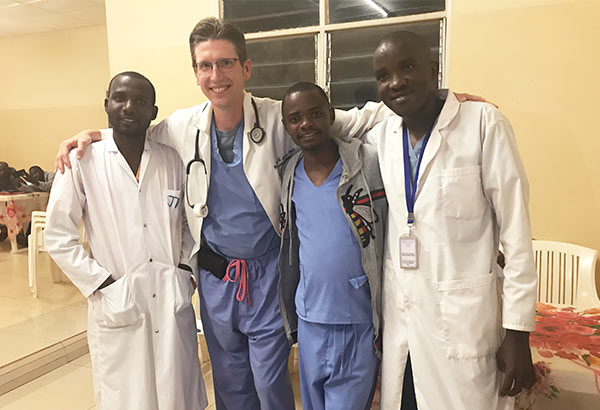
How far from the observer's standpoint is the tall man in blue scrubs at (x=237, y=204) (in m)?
1.57

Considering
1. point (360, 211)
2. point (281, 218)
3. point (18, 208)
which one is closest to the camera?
point (360, 211)

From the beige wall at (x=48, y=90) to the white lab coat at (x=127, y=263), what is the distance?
4.73 meters

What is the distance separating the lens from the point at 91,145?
5.46ft

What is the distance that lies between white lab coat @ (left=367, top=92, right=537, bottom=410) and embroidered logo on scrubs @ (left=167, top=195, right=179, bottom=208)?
0.85m

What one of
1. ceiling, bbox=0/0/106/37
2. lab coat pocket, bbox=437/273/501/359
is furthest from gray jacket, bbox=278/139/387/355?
ceiling, bbox=0/0/106/37

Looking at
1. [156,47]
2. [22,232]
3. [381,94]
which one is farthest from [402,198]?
[22,232]

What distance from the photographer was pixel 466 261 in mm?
1173

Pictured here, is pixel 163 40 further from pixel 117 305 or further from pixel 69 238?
pixel 117 305

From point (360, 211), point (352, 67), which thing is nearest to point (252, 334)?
point (360, 211)

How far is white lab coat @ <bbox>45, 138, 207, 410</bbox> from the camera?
1593mm

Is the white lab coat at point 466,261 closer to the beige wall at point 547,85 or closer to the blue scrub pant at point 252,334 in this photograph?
the blue scrub pant at point 252,334

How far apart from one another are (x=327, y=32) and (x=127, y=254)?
1882 millimetres

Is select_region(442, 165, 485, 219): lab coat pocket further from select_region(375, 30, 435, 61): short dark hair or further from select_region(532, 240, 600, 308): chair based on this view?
select_region(532, 240, 600, 308): chair

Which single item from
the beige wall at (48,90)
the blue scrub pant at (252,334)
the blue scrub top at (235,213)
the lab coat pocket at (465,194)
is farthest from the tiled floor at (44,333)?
the beige wall at (48,90)
